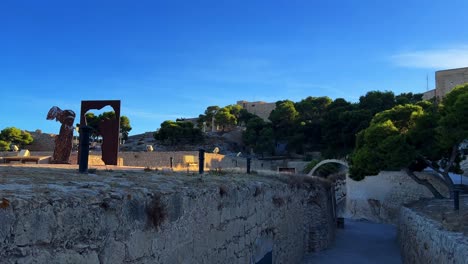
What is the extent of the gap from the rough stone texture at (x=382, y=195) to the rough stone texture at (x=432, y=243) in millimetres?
12981

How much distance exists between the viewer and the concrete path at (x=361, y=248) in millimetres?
13742

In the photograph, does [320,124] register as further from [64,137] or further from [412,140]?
[64,137]

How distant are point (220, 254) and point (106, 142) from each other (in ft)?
22.5

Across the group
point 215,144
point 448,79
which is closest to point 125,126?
point 215,144

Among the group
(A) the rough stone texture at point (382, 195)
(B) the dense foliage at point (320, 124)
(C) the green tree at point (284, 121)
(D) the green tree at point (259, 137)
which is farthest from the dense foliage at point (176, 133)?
(A) the rough stone texture at point (382, 195)

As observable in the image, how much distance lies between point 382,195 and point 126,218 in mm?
25763

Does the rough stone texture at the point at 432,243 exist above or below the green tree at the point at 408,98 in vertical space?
below

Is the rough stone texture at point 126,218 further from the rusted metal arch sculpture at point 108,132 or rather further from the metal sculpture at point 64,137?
the metal sculpture at point 64,137

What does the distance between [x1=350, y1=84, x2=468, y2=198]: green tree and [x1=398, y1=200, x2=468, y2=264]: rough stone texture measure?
5.23 m

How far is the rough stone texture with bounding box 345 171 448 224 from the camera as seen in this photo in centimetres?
2508

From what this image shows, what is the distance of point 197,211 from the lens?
4.99 metres

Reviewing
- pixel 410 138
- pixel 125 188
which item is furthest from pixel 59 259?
pixel 410 138

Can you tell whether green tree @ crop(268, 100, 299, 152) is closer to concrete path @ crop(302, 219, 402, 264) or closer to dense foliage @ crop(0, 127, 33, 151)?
dense foliage @ crop(0, 127, 33, 151)

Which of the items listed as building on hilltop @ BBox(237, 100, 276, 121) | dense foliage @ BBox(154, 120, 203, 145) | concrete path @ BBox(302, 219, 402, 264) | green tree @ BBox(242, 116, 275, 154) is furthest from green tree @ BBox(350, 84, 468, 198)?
building on hilltop @ BBox(237, 100, 276, 121)
